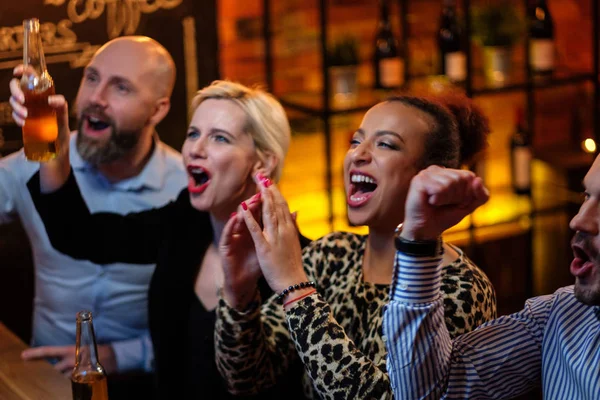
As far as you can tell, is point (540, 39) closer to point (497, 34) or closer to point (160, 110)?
point (497, 34)

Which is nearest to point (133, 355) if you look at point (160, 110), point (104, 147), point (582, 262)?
point (104, 147)

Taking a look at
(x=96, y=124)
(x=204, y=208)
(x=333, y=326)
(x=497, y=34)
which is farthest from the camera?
(x=497, y=34)

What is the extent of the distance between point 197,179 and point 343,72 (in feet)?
4.66

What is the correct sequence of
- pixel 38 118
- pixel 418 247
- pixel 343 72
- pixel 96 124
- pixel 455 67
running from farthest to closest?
pixel 455 67
pixel 343 72
pixel 96 124
pixel 38 118
pixel 418 247

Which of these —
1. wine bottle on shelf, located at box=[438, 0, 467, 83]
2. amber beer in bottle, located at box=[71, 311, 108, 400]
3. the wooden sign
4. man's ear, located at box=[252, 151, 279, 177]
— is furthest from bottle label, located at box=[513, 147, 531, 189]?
amber beer in bottle, located at box=[71, 311, 108, 400]

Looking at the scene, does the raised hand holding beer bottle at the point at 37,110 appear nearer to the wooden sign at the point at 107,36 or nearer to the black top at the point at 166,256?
the black top at the point at 166,256

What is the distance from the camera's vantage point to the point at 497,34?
431 centimetres

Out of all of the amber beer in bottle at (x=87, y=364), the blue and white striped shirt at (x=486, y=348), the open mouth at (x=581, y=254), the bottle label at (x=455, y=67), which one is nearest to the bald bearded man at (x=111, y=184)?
the amber beer in bottle at (x=87, y=364)

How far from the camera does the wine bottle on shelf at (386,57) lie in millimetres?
4113

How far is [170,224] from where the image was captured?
297 centimetres

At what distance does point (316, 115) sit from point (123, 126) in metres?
1.02

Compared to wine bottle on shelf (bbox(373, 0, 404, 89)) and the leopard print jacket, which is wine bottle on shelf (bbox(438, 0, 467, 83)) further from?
the leopard print jacket

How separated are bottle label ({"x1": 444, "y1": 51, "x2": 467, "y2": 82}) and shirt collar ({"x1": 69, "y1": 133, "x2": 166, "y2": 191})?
58.1 inches

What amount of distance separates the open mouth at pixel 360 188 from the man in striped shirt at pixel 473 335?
1.56ft
